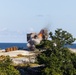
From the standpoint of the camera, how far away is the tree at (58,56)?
76000 millimetres

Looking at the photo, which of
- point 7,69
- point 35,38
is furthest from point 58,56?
point 35,38

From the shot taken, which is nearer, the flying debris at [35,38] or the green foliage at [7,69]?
the green foliage at [7,69]

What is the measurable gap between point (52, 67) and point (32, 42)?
184 feet

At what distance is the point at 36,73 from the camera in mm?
82375

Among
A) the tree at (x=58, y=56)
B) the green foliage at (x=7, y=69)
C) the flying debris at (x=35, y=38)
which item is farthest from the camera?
the flying debris at (x=35, y=38)

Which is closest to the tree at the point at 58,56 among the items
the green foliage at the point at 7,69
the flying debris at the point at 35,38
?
the green foliage at the point at 7,69

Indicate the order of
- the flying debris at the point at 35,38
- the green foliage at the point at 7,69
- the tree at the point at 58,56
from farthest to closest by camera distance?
the flying debris at the point at 35,38 < the tree at the point at 58,56 < the green foliage at the point at 7,69

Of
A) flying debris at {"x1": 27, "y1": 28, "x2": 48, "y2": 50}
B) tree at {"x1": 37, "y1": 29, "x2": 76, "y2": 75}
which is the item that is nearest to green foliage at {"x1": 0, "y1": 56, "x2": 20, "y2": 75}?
tree at {"x1": 37, "y1": 29, "x2": 76, "y2": 75}

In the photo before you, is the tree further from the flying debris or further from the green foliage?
the flying debris

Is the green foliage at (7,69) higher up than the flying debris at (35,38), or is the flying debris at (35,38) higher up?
the flying debris at (35,38)

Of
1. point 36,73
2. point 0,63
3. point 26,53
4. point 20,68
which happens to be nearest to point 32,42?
point 26,53

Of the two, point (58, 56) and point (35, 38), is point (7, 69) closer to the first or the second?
point (58, 56)

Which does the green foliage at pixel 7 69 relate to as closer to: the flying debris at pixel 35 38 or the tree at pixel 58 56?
the tree at pixel 58 56

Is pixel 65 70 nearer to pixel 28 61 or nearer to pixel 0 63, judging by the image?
pixel 0 63
